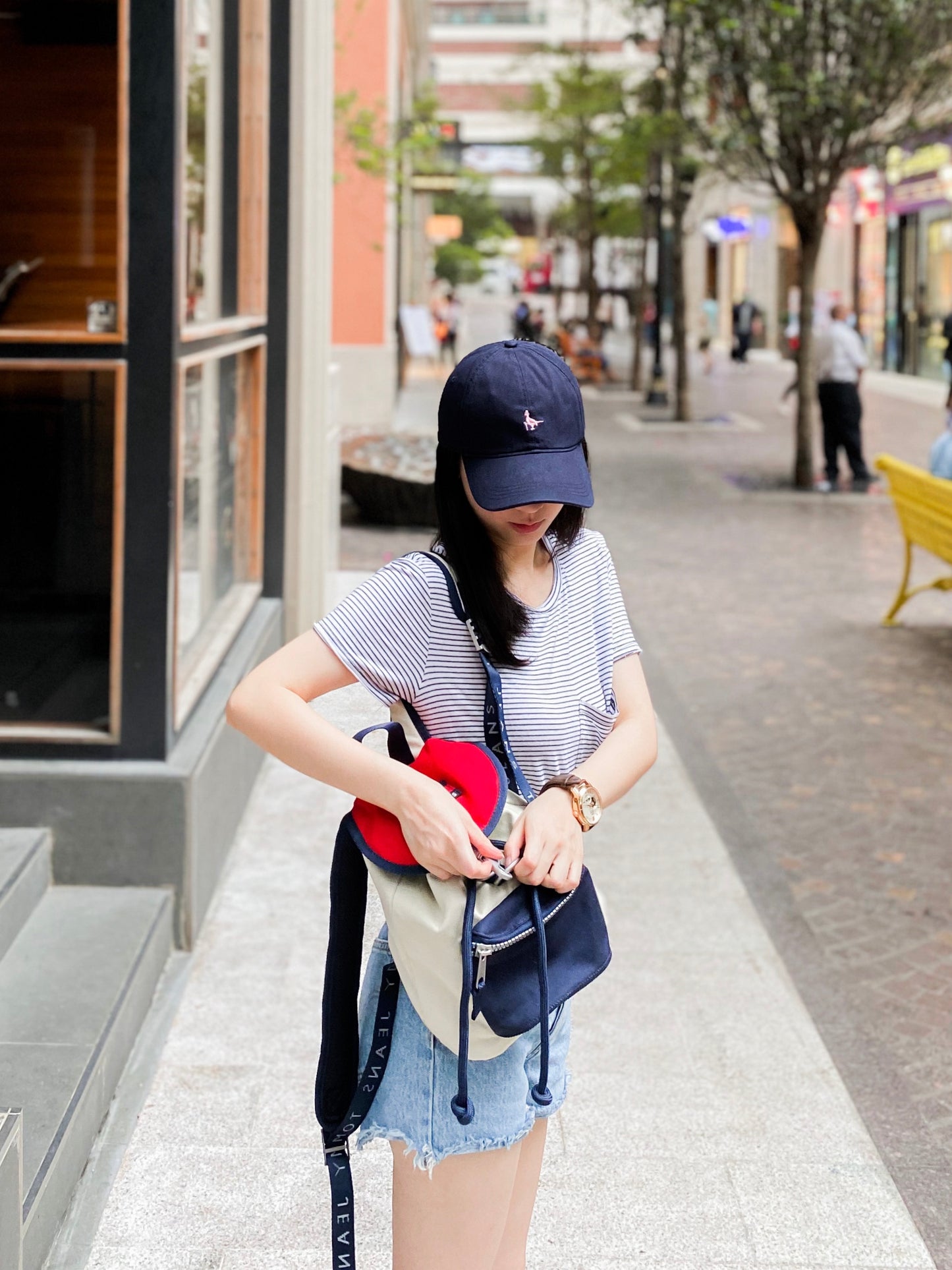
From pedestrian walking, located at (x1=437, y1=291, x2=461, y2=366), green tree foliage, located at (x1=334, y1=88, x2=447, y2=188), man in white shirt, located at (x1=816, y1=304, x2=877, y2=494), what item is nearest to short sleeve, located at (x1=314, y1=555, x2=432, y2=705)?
green tree foliage, located at (x1=334, y1=88, x2=447, y2=188)

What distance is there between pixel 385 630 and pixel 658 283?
28.8 meters

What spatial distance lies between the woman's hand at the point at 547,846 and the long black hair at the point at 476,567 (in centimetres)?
21

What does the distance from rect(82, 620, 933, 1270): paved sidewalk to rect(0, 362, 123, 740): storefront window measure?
0.81 m

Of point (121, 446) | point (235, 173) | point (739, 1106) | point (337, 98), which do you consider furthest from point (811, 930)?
point (337, 98)

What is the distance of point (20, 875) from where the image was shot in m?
4.09

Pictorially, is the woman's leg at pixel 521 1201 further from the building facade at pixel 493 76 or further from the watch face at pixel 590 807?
the building facade at pixel 493 76

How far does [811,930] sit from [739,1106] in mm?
1375

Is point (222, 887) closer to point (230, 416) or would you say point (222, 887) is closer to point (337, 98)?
point (230, 416)

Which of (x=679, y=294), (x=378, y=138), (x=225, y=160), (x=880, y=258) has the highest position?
(x=880, y=258)

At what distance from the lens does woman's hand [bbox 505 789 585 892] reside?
1967 mm

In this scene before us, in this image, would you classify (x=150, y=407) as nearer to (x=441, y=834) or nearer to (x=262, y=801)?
(x=262, y=801)

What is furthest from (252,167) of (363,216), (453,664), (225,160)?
(363,216)

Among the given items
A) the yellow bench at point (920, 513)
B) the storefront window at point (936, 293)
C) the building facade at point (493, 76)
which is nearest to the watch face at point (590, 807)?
the yellow bench at point (920, 513)

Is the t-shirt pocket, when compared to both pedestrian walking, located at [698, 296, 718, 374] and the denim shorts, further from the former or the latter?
pedestrian walking, located at [698, 296, 718, 374]
